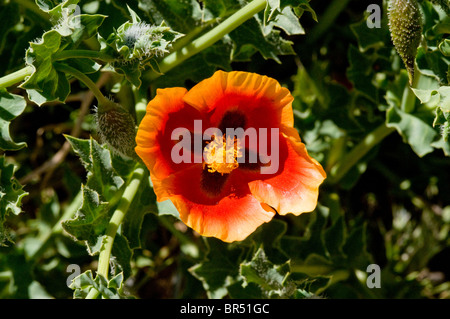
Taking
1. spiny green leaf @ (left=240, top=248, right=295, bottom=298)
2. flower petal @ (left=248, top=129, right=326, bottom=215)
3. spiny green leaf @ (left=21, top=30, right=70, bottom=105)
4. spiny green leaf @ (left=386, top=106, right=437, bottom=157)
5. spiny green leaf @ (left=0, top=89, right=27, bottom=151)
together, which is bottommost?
spiny green leaf @ (left=240, top=248, right=295, bottom=298)

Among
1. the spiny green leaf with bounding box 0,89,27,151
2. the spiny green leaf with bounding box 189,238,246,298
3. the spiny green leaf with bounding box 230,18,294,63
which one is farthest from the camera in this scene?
the spiny green leaf with bounding box 189,238,246,298

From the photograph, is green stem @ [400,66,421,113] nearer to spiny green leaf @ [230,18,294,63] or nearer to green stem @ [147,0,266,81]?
spiny green leaf @ [230,18,294,63]

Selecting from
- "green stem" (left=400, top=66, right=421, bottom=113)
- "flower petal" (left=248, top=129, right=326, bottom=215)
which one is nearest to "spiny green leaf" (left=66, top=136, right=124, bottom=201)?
"flower petal" (left=248, top=129, right=326, bottom=215)

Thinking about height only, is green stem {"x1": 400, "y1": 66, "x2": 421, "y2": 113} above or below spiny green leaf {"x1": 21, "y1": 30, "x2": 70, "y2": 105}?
below

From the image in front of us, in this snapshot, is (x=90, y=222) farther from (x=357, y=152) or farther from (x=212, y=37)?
(x=357, y=152)

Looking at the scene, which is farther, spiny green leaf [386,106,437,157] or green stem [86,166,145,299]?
spiny green leaf [386,106,437,157]

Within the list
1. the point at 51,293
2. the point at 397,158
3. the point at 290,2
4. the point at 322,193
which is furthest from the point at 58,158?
the point at 397,158

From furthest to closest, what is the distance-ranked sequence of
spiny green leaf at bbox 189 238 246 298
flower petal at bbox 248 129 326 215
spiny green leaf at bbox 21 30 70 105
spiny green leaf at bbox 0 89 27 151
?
spiny green leaf at bbox 189 238 246 298, spiny green leaf at bbox 0 89 27 151, flower petal at bbox 248 129 326 215, spiny green leaf at bbox 21 30 70 105
